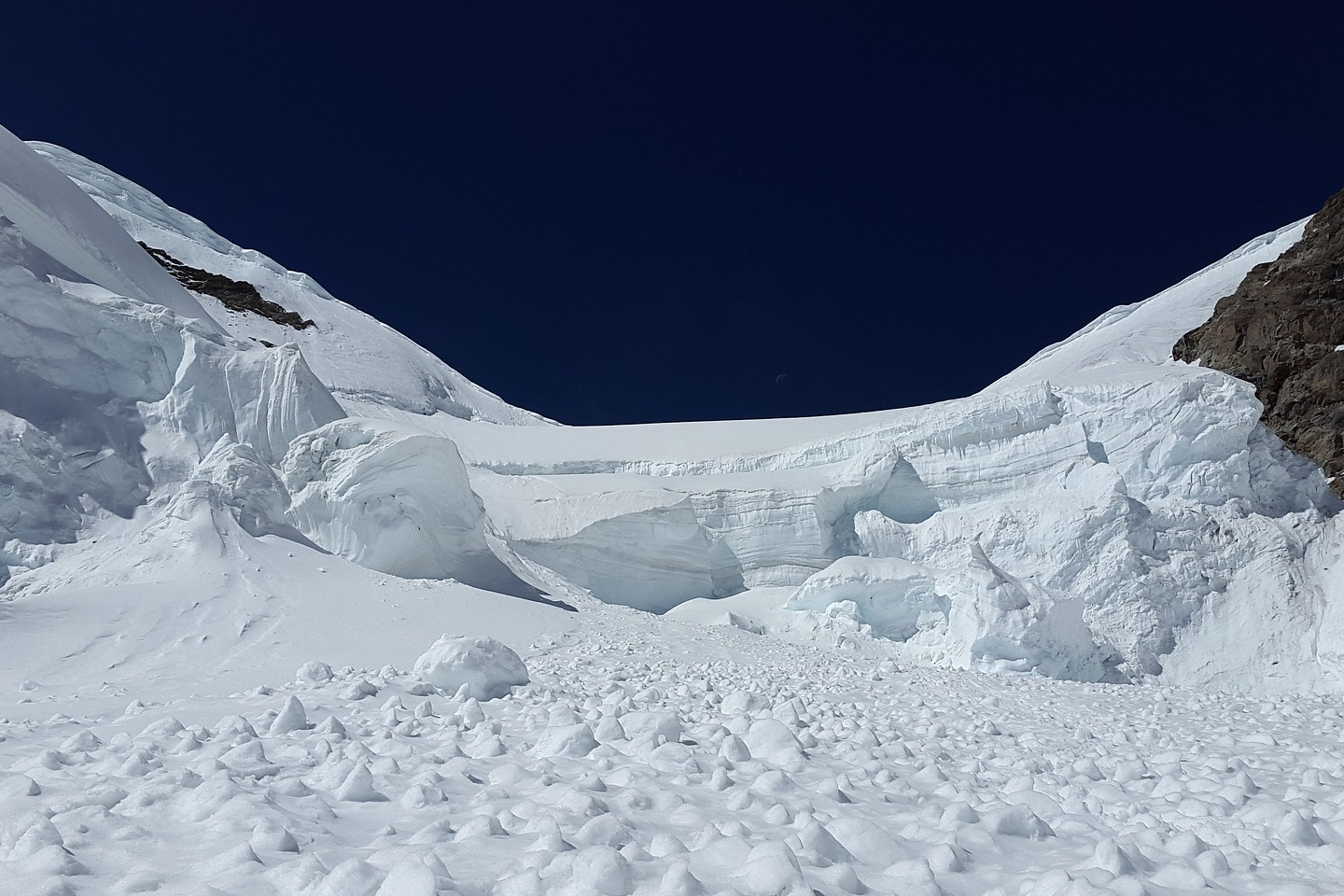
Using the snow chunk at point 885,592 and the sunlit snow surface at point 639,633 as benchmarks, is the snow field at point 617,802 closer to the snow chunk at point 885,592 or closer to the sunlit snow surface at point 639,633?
the sunlit snow surface at point 639,633

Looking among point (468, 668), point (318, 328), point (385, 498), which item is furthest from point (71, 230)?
point (318, 328)

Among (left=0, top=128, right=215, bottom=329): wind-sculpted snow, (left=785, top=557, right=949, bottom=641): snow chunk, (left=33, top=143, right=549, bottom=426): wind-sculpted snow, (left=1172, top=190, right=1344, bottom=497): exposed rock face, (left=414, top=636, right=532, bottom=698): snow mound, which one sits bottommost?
(left=785, top=557, right=949, bottom=641): snow chunk

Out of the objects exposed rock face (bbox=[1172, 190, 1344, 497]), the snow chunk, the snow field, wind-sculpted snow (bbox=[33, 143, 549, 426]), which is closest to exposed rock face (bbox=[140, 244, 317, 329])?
wind-sculpted snow (bbox=[33, 143, 549, 426])

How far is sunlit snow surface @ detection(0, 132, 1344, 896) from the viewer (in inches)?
107

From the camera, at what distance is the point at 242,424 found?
551 inches

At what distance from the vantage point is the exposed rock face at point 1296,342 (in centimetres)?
1969

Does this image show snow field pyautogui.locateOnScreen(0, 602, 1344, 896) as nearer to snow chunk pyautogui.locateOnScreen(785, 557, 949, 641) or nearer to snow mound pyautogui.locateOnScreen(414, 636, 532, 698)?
snow mound pyautogui.locateOnScreen(414, 636, 532, 698)

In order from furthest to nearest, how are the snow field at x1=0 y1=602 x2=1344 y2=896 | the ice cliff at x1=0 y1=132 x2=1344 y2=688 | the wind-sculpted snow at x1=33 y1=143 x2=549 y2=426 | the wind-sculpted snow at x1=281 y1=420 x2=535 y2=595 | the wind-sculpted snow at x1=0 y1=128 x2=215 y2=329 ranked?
1. the wind-sculpted snow at x1=33 y1=143 x2=549 y2=426
2. the wind-sculpted snow at x1=281 y1=420 x2=535 y2=595
3. the wind-sculpted snow at x1=0 y1=128 x2=215 y2=329
4. the ice cliff at x1=0 y1=132 x2=1344 y2=688
5. the snow field at x1=0 y1=602 x2=1344 y2=896

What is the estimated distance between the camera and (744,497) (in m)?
22.5

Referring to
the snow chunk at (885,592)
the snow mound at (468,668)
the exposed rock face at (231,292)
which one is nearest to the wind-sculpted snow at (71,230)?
the snow mound at (468,668)

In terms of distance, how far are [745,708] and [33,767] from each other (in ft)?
12.7

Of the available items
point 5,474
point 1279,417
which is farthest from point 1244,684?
point 5,474

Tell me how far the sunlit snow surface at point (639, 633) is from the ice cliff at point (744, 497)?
71mm

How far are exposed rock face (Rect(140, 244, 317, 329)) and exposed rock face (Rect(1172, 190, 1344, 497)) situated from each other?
47.1m
